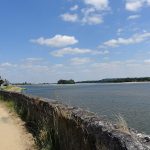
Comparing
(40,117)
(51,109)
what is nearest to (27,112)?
(40,117)

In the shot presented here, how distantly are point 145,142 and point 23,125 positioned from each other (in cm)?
1008

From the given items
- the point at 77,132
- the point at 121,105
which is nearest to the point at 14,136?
the point at 77,132

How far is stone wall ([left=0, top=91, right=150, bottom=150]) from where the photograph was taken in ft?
15.5

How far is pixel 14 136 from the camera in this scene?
11711 millimetres

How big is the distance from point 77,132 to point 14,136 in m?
5.08

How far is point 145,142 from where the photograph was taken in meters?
4.50

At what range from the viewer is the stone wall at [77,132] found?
15.5 ft

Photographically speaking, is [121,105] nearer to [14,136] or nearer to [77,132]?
[14,136]

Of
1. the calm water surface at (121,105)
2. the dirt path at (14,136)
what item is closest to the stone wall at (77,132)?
the dirt path at (14,136)

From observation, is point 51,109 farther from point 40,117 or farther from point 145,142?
point 145,142

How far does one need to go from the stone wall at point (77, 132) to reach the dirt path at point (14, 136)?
312mm

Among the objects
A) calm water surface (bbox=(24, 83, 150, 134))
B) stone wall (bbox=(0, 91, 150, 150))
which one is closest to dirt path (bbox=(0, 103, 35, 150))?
stone wall (bbox=(0, 91, 150, 150))

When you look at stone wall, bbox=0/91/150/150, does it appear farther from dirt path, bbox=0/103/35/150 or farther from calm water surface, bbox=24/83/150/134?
calm water surface, bbox=24/83/150/134

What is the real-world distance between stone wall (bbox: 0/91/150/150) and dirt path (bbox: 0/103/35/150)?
0.31 meters
